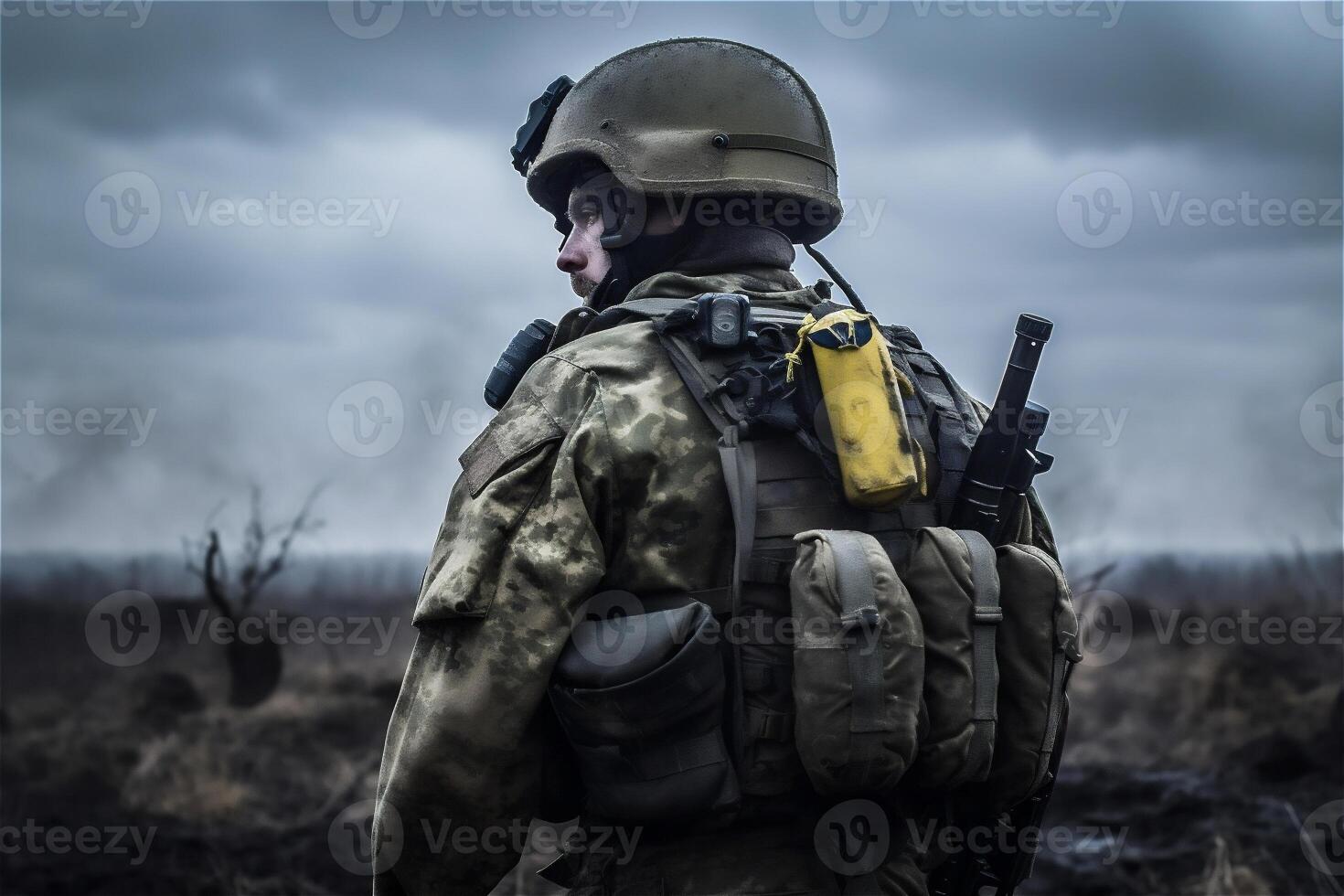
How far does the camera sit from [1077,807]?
1050 centimetres

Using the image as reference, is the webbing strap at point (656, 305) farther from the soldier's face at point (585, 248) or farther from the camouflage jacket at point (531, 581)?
the soldier's face at point (585, 248)

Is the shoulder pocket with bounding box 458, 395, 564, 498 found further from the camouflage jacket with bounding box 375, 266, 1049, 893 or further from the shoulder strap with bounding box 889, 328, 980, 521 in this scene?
the shoulder strap with bounding box 889, 328, 980, 521

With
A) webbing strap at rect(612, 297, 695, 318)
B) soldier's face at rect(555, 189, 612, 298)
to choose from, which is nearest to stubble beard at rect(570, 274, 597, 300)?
soldier's face at rect(555, 189, 612, 298)

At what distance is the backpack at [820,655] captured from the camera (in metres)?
2.86

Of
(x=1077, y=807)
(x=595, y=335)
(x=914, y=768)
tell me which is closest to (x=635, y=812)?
(x=914, y=768)

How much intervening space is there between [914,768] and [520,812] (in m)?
0.94

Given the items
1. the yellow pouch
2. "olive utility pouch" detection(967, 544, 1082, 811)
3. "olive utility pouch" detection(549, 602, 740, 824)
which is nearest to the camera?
"olive utility pouch" detection(549, 602, 740, 824)

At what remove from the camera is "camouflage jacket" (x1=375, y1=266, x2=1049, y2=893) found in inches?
116

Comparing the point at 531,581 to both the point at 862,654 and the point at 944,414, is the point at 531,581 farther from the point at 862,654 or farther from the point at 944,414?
the point at 944,414

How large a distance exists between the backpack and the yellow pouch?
6cm

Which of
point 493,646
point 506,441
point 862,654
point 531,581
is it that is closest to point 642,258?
point 506,441

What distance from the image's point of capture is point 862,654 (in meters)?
2.86

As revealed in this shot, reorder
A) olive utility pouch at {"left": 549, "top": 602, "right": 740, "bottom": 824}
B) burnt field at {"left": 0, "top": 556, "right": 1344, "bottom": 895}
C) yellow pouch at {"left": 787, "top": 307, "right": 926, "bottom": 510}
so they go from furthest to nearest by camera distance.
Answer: burnt field at {"left": 0, "top": 556, "right": 1344, "bottom": 895} < yellow pouch at {"left": 787, "top": 307, "right": 926, "bottom": 510} < olive utility pouch at {"left": 549, "top": 602, "right": 740, "bottom": 824}

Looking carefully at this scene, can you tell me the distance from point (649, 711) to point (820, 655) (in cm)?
39
